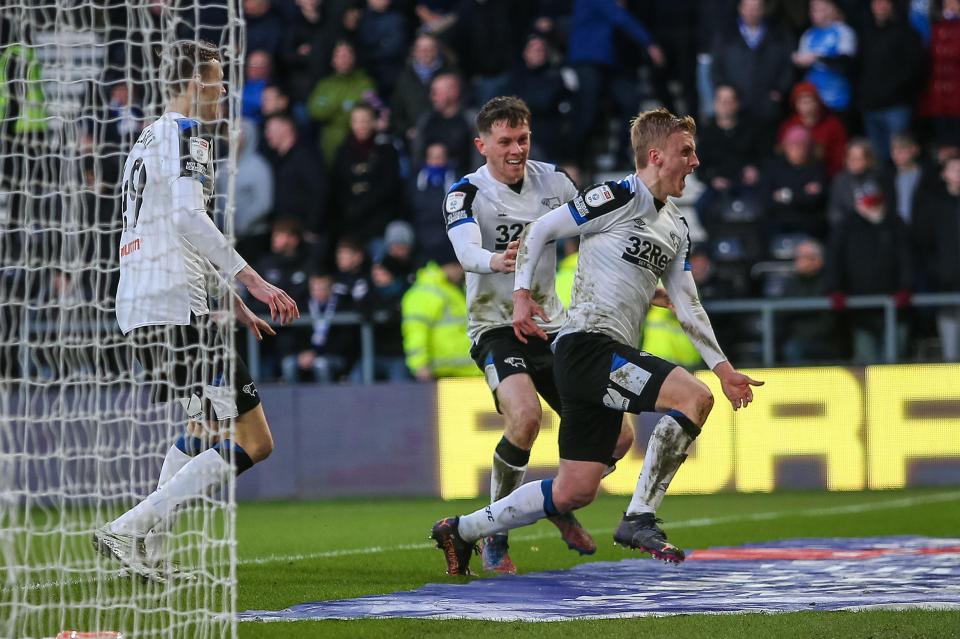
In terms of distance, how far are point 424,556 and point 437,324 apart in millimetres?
5345

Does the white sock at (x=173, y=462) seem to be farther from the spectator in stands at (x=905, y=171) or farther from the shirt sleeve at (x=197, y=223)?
the spectator in stands at (x=905, y=171)

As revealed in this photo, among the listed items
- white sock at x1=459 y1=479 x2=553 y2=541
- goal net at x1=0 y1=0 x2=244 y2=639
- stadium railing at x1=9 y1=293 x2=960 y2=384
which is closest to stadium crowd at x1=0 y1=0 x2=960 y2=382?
stadium railing at x1=9 y1=293 x2=960 y2=384

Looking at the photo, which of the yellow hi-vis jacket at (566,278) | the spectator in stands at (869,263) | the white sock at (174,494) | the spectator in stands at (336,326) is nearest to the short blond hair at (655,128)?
the white sock at (174,494)

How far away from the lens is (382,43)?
1720 centimetres

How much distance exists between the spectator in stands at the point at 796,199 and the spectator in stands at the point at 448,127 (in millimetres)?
2960

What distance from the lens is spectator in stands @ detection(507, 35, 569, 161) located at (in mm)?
15938

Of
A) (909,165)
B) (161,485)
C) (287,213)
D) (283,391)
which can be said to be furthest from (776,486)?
(161,485)

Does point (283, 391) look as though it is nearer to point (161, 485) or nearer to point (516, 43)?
point (516, 43)

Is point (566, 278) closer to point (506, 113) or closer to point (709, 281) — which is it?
point (709, 281)

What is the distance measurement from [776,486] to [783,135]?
12.1ft

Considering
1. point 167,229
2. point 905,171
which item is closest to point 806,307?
point 905,171

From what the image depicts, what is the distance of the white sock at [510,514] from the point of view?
7.55 metres

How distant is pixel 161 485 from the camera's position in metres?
7.57

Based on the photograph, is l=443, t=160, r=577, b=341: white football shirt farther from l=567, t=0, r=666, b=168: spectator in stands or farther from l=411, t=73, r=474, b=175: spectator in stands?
l=567, t=0, r=666, b=168: spectator in stands
